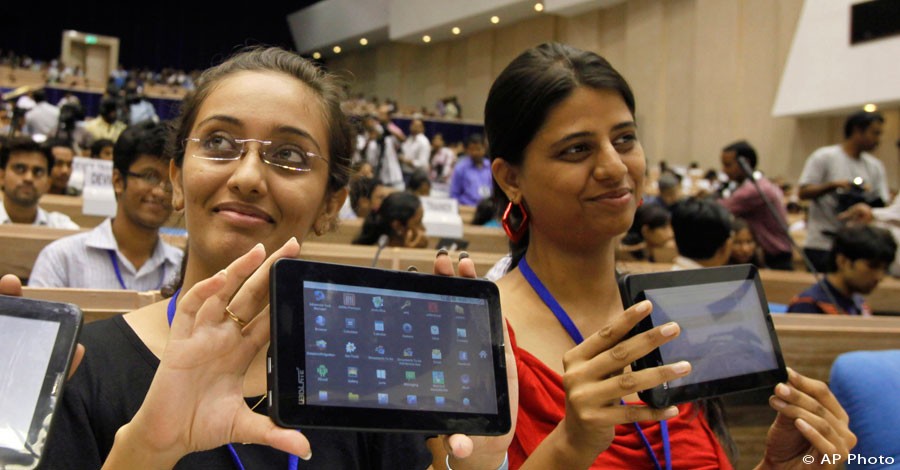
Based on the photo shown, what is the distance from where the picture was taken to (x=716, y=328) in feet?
3.50

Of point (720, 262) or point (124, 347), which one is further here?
point (720, 262)

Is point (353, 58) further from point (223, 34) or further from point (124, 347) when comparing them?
point (124, 347)

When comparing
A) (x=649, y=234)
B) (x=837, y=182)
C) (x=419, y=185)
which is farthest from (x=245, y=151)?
(x=419, y=185)

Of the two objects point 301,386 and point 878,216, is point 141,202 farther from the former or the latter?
point 878,216

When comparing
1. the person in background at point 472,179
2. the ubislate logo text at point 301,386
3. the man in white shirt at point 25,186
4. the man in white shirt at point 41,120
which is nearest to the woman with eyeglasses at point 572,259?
the ubislate logo text at point 301,386

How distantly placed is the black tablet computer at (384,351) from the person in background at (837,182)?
405cm

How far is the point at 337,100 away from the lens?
129 cm

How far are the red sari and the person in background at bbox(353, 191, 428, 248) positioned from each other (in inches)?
99.9

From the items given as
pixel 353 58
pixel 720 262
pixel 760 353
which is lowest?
pixel 720 262

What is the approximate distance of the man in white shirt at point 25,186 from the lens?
3324mm

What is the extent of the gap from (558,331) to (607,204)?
23 cm

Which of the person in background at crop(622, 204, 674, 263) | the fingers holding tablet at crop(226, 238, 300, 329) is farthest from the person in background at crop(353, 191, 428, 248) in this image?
the fingers holding tablet at crop(226, 238, 300, 329)

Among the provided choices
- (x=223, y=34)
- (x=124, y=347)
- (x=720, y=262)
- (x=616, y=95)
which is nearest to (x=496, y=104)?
(x=616, y=95)

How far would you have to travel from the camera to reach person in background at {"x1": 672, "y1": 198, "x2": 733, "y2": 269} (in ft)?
9.70
